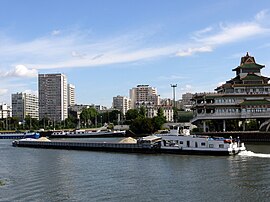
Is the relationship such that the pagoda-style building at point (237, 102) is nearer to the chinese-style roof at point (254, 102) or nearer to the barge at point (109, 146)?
the chinese-style roof at point (254, 102)

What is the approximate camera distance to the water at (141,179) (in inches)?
1177

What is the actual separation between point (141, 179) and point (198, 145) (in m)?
20.7

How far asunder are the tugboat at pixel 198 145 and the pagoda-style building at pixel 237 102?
90.3 ft

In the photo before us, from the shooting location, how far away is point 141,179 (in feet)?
120

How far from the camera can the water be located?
1177 inches

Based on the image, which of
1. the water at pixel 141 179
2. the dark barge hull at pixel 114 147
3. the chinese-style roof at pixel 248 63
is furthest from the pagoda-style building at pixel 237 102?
the water at pixel 141 179

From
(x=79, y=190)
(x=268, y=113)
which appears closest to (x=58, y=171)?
(x=79, y=190)

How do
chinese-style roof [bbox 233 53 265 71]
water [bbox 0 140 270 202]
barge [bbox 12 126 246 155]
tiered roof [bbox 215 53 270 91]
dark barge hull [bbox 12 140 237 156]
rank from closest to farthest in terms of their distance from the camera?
water [bbox 0 140 270 202], barge [bbox 12 126 246 155], dark barge hull [bbox 12 140 237 156], tiered roof [bbox 215 53 270 91], chinese-style roof [bbox 233 53 265 71]

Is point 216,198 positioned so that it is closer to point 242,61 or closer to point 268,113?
point 268,113

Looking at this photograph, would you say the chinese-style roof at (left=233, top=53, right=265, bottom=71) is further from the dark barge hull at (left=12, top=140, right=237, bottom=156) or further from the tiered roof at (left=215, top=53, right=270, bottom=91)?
the dark barge hull at (left=12, top=140, right=237, bottom=156)

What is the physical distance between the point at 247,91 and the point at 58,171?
5484 cm

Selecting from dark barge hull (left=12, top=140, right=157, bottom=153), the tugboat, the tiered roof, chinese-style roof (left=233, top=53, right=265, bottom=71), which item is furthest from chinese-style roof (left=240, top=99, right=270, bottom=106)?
dark barge hull (left=12, top=140, right=157, bottom=153)

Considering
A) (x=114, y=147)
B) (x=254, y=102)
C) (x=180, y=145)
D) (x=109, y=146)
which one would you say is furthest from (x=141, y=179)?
(x=254, y=102)

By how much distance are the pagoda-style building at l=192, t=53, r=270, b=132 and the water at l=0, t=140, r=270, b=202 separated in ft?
112
